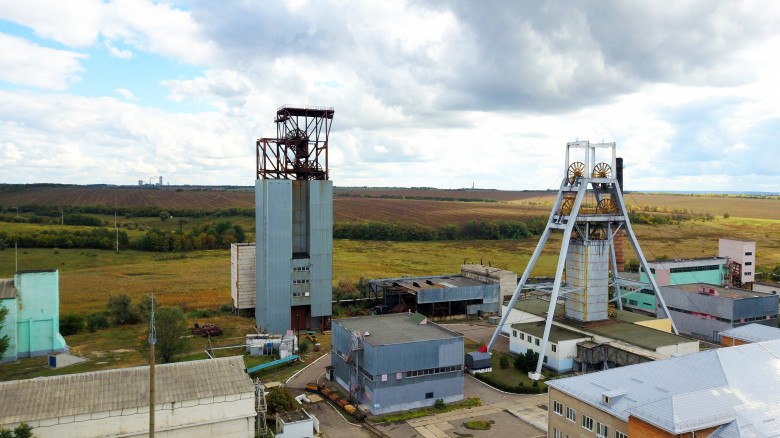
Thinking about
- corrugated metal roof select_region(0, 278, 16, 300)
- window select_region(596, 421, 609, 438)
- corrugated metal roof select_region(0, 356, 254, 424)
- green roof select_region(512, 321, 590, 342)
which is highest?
corrugated metal roof select_region(0, 278, 16, 300)

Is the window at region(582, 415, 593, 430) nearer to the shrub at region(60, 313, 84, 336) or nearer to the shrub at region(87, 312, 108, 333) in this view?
the shrub at region(87, 312, 108, 333)

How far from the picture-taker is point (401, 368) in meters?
34.0

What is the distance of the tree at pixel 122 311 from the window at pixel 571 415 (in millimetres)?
44440

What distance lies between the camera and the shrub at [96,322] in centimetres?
5347

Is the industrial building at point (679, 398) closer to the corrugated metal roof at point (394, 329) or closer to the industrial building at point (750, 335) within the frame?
the industrial building at point (750, 335)

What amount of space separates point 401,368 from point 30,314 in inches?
1228

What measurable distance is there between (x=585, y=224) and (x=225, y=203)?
562 feet

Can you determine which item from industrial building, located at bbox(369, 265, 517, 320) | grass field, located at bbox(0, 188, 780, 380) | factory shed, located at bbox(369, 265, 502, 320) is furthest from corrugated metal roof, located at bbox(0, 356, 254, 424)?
industrial building, located at bbox(369, 265, 517, 320)

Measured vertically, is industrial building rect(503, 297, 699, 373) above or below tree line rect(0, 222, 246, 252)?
below

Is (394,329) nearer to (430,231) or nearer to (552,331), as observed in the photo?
(552,331)

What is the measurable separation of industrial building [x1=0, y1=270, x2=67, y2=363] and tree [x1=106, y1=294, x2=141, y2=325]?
1000cm

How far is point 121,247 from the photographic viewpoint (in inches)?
4065

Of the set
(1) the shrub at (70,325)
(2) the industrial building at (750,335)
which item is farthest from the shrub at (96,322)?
(2) the industrial building at (750,335)

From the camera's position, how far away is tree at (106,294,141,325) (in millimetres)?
55219
